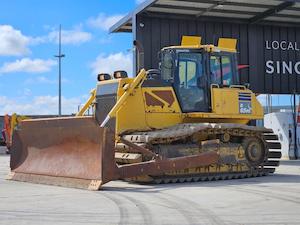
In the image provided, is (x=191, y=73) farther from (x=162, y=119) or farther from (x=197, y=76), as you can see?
(x=162, y=119)

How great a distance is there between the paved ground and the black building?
10750 mm

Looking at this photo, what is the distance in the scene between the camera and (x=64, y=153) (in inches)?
496

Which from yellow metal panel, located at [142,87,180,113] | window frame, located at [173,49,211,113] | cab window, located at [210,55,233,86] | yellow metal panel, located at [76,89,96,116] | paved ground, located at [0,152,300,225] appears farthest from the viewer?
yellow metal panel, located at [76,89,96,116]

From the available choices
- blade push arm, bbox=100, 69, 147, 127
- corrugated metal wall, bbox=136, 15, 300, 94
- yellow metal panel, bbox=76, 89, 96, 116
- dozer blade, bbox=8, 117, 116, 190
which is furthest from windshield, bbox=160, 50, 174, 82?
corrugated metal wall, bbox=136, 15, 300, 94

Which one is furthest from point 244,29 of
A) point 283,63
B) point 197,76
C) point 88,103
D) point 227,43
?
point 88,103

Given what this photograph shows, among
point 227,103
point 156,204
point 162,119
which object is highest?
point 227,103

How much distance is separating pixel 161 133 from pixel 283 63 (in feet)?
44.6

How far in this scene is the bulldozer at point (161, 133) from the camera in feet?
39.5

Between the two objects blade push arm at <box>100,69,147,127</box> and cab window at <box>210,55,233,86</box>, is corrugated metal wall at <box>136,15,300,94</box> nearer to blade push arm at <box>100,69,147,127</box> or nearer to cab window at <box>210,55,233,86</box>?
cab window at <box>210,55,233,86</box>

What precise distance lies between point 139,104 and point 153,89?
0.55 metres

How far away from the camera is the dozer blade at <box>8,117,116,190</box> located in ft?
37.5

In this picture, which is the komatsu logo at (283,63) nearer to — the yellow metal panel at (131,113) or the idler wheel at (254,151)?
the idler wheel at (254,151)

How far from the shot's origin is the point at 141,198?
10141mm

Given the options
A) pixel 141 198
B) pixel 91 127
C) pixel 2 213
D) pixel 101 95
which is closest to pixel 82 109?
pixel 101 95
